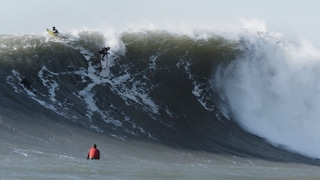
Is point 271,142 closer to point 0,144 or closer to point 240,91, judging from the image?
point 240,91

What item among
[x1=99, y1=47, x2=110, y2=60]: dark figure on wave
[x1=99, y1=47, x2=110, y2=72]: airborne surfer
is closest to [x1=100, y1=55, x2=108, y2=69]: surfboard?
[x1=99, y1=47, x2=110, y2=72]: airborne surfer

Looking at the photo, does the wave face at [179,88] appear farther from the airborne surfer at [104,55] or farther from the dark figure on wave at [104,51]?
the dark figure on wave at [104,51]

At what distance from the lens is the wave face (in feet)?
86.0

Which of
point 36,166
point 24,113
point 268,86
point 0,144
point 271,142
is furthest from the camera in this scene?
point 268,86

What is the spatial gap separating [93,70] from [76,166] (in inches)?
611

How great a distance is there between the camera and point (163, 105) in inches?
1163

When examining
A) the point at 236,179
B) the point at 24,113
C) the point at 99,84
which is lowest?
the point at 236,179

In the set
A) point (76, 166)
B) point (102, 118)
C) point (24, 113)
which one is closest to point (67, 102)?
point (102, 118)

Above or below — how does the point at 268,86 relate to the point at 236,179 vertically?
above

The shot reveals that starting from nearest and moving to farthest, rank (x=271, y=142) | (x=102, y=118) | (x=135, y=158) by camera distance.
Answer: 1. (x=135, y=158)
2. (x=102, y=118)
3. (x=271, y=142)

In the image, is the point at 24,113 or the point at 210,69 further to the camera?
the point at 210,69

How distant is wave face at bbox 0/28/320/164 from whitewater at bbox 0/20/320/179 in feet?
0.21

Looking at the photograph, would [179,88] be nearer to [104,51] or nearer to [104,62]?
[104,62]

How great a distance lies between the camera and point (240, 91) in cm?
3294
